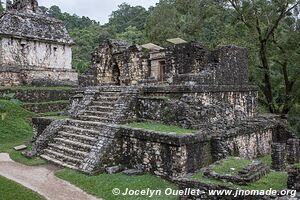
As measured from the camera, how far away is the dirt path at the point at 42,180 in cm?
883

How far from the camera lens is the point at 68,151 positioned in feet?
39.0

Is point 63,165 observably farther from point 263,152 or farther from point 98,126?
point 263,152

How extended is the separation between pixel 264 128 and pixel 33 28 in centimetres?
2144

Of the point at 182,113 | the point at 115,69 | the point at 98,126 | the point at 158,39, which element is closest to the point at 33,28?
the point at 158,39

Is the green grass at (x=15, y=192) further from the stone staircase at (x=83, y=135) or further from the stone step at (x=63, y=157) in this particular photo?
the stone step at (x=63, y=157)

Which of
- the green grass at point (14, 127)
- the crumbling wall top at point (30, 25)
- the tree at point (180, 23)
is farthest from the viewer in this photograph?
the tree at point (180, 23)

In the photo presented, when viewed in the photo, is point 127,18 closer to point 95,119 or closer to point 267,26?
point 267,26

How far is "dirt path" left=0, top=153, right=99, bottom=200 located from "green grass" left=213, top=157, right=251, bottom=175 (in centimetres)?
332

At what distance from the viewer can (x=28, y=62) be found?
27625 mm

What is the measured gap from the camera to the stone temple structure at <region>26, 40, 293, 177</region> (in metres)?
10.4

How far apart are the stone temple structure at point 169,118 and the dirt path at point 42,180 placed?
2.56 ft

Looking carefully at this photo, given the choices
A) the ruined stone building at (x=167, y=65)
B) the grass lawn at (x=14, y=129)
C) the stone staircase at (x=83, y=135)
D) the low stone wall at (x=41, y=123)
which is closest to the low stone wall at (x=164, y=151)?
the stone staircase at (x=83, y=135)

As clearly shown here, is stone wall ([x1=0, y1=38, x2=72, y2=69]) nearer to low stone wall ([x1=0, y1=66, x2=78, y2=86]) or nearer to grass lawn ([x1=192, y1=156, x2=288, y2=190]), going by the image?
low stone wall ([x1=0, y1=66, x2=78, y2=86])

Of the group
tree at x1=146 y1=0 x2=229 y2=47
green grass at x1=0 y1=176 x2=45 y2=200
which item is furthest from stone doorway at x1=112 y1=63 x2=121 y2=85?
tree at x1=146 y1=0 x2=229 y2=47
